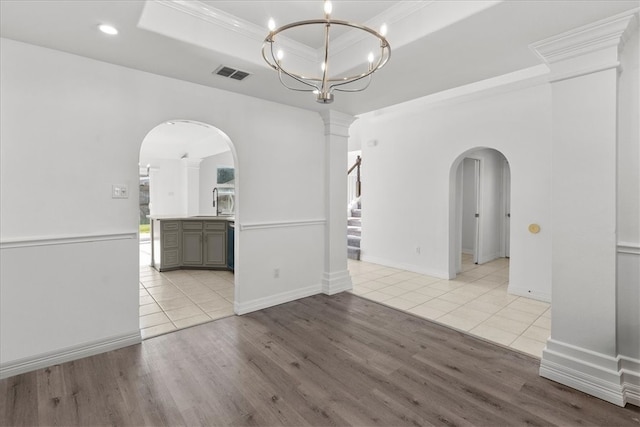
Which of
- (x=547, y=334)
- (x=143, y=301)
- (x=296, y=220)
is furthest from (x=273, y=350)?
(x=547, y=334)

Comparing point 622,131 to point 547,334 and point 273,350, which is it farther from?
point 273,350

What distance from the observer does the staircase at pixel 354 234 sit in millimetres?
6793

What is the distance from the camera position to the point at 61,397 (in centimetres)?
213

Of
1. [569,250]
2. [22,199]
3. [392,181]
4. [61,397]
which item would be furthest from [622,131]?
[22,199]

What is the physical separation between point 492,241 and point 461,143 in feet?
9.13

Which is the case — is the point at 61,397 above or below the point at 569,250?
below

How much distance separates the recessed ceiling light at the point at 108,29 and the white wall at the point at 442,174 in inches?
175

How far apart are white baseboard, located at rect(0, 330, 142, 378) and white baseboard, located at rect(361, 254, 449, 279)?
14.1ft

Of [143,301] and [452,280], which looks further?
[452,280]

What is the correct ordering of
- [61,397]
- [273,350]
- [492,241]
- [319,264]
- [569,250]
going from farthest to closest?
[492,241] → [319,264] → [273,350] → [569,250] → [61,397]

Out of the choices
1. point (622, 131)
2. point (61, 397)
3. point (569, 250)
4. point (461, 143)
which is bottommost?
point (61, 397)

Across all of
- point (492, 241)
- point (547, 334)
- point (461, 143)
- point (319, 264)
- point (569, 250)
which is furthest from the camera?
point (492, 241)

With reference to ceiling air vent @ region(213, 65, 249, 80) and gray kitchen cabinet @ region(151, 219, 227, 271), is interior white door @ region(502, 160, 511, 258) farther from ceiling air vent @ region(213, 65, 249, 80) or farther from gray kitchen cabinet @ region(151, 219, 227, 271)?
ceiling air vent @ region(213, 65, 249, 80)

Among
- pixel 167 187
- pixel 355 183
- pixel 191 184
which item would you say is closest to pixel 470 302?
pixel 355 183
